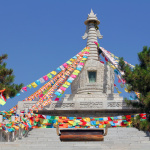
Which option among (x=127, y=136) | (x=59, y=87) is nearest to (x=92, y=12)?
(x=59, y=87)

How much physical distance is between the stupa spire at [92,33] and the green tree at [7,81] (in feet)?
33.6

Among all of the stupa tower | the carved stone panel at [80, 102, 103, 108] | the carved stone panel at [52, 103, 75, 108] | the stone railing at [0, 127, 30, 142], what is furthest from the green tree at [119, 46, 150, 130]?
the stone railing at [0, 127, 30, 142]

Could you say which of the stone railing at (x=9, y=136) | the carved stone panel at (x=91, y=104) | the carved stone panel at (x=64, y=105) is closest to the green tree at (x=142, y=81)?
the carved stone panel at (x=91, y=104)

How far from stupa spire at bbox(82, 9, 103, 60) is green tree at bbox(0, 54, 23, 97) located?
10.2 m

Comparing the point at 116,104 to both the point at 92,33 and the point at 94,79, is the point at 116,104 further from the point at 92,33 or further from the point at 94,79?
the point at 92,33

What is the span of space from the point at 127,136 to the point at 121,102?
6.58 meters

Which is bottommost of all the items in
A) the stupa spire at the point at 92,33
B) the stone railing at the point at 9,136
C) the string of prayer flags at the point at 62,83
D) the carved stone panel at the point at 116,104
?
the stone railing at the point at 9,136

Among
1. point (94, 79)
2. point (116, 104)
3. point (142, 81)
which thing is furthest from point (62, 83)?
point (142, 81)

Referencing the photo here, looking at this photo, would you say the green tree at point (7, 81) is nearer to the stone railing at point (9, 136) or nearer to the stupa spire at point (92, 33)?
the stone railing at point (9, 136)

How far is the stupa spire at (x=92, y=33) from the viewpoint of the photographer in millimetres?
30797

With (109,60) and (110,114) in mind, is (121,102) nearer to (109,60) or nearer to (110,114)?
(110,114)

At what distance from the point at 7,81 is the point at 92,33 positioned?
479 inches

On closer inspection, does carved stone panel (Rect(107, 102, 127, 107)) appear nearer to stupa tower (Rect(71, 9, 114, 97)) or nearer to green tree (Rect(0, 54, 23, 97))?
Result: stupa tower (Rect(71, 9, 114, 97))

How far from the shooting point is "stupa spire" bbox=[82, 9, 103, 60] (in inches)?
1212
